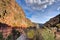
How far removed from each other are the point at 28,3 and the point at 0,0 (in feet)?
6.74

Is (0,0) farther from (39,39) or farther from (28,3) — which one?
(39,39)

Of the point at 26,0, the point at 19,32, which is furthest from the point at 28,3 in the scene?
the point at 19,32

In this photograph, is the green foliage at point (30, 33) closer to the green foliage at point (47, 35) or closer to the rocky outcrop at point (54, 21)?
the green foliage at point (47, 35)

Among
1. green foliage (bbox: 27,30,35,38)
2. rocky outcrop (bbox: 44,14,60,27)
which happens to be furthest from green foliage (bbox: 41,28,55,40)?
rocky outcrop (bbox: 44,14,60,27)

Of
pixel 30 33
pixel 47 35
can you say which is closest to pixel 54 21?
pixel 30 33

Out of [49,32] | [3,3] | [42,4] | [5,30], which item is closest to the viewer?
[49,32]

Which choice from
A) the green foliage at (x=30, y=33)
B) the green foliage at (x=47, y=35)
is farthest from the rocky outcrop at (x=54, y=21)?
the green foliage at (x=47, y=35)

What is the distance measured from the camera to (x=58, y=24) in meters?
11.3

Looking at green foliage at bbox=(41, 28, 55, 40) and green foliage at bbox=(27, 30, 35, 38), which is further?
green foliage at bbox=(27, 30, 35, 38)

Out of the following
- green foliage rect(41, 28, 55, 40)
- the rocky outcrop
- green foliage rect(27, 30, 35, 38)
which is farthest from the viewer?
the rocky outcrop

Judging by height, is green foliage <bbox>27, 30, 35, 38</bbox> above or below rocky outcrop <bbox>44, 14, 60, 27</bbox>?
below

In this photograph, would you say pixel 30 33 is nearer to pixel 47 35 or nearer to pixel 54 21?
pixel 47 35

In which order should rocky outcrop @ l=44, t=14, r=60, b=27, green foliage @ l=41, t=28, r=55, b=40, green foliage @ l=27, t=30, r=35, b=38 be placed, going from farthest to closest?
rocky outcrop @ l=44, t=14, r=60, b=27 < green foliage @ l=27, t=30, r=35, b=38 < green foliage @ l=41, t=28, r=55, b=40

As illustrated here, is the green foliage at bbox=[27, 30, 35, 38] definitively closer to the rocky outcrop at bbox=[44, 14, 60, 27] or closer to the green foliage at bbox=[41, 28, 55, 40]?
the green foliage at bbox=[41, 28, 55, 40]
